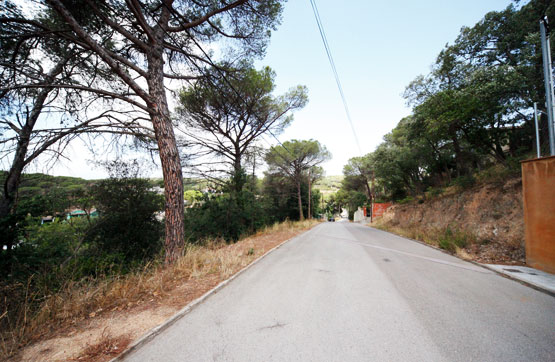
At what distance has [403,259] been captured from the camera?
5598mm

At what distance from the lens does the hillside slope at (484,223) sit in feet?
18.1

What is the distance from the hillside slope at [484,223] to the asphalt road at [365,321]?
2.23 metres

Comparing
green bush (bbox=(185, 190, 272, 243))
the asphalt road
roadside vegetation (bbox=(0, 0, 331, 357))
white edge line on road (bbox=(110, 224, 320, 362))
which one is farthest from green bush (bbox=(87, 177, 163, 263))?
the asphalt road

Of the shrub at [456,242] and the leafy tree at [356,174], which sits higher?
the leafy tree at [356,174]

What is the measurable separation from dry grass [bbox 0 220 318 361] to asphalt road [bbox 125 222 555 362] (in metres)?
0.43

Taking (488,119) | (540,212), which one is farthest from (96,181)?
(488,119)

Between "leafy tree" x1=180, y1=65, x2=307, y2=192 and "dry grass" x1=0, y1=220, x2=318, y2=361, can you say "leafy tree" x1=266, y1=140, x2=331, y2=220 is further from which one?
"dry grass" x1=0, y1=220, x2=318, y2=361

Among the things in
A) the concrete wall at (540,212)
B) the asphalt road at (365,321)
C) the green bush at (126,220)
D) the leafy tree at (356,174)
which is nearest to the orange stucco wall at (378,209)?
the leafy tree at (356,174)

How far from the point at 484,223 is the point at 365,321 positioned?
26.0 feet

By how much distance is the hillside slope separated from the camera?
5523mm

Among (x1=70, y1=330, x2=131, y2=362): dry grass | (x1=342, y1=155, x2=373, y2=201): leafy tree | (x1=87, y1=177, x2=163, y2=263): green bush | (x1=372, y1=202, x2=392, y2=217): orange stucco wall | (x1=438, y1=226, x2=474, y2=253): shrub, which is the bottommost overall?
(x1=372, y1=202, x2=392, y2=217): orange stucco wall

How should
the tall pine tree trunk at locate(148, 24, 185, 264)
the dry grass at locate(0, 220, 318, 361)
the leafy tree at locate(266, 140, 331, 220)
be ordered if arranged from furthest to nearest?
the leafy tree at locate(266, 140, 331, 220) → the tall pine tree trunk at locate(148, 24, 185, 264) → the dry grass at locate(0, 220, 318, 361)

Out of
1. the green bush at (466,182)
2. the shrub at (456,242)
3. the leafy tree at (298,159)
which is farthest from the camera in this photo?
the leafy tree at (298,159)

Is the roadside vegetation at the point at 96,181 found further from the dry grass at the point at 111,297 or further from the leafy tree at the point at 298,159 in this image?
the leafy tree at the point at 298,159
